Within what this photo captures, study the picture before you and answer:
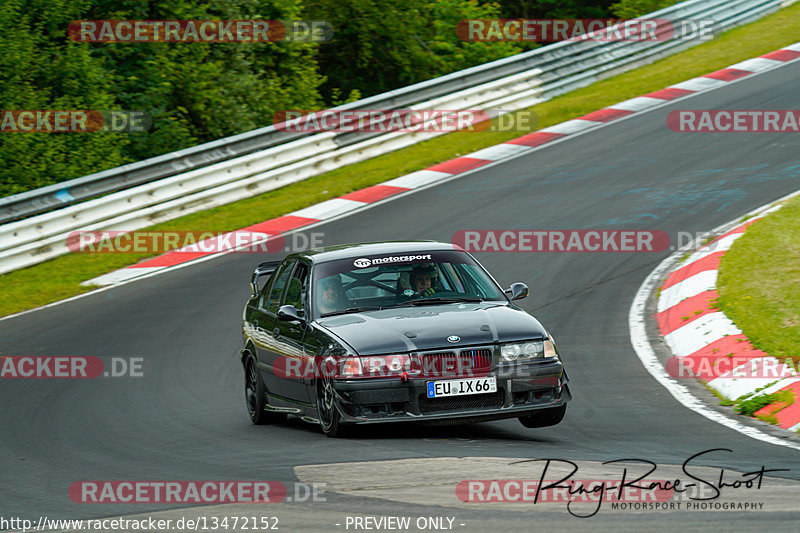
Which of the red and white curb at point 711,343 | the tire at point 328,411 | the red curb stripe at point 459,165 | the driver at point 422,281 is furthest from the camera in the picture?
the red curb stripe at point 459,165

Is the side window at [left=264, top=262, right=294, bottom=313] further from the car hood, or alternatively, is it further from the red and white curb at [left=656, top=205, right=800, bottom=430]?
the red and white curb at [left=656, top=205, right=800, bottom=430]

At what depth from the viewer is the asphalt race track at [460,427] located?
6156 millimetres

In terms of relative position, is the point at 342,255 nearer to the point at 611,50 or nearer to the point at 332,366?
the point at 332,366

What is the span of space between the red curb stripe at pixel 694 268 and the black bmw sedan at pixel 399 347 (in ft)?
13.9

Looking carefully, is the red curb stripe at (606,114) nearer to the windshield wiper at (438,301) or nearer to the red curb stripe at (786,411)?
the windshield wiper at (438,301)

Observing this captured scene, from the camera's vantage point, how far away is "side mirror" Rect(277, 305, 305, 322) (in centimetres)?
854

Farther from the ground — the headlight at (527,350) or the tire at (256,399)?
the headlight at (527,350)

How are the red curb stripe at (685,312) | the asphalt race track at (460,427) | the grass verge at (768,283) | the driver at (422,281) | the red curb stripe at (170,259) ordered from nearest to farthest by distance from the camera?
the asphalt race track at (460,427)
the driver at (422,281)
the grass verge at (768,283)
the red curb stripe at (685,312)
the red curb stripe at (170,259)

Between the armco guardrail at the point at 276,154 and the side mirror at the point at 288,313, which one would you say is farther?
the armco guardrail at the point at 276,154

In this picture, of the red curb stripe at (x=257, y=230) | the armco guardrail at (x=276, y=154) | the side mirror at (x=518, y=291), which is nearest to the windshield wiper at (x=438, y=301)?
the side mirror at (x=518, y=291)

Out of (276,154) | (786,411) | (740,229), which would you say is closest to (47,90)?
(276,154)

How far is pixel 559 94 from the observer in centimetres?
2373

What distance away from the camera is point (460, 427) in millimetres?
8203

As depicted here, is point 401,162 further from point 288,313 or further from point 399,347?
point 399,347
